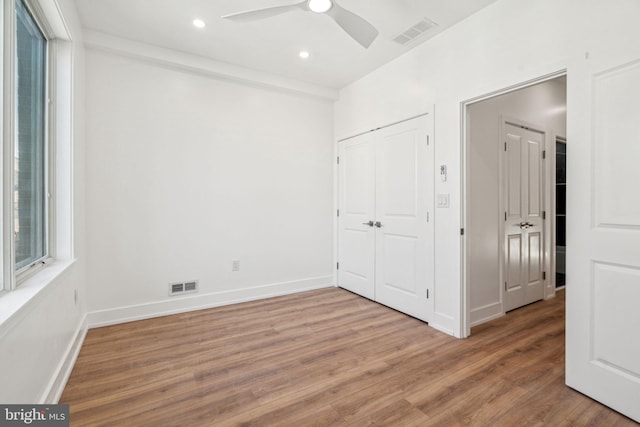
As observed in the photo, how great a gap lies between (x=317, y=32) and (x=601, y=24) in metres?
2.09

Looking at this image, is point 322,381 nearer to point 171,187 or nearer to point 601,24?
point 171,187

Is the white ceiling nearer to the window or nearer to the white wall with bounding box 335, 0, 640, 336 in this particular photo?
the white wall with bounding box 335, 0, 640, 336

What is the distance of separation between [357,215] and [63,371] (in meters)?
3.13

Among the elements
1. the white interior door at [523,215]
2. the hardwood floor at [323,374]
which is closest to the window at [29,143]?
the hardwood floor at [323,374]

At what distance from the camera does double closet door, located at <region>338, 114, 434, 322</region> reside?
305 cm

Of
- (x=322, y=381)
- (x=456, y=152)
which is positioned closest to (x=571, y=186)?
(x=456, y=152)

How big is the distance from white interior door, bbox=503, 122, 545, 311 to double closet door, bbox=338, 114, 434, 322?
97cm

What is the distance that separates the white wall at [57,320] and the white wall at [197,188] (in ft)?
0.90

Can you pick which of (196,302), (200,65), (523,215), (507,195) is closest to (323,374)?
(196,302)

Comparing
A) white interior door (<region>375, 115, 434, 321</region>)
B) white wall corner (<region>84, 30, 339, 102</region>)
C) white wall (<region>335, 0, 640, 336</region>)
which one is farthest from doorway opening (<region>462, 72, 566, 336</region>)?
white wall corner (<region>84, 30, 339, 102</region>)

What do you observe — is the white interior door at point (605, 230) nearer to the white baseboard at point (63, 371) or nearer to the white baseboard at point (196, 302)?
the white baseboard at point (196, 302)

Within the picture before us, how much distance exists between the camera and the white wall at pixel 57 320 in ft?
4.20

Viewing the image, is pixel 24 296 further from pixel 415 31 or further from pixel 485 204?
pixel 485 204

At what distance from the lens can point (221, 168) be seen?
3562 mm
